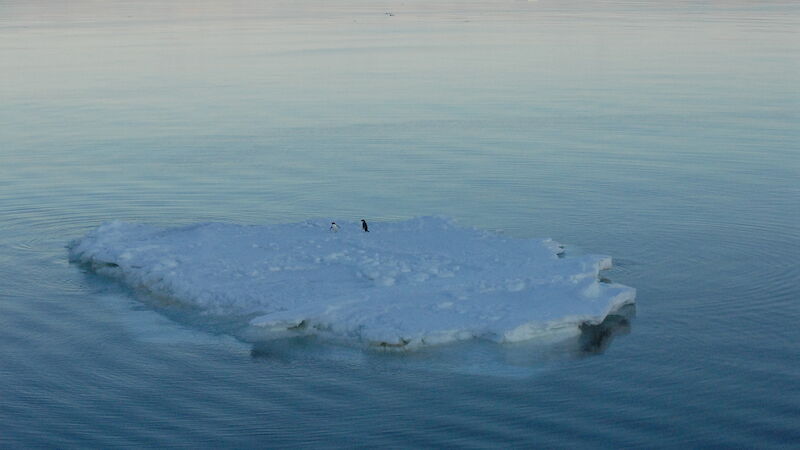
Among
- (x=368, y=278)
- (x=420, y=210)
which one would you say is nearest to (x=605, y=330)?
(x=368, y=278)

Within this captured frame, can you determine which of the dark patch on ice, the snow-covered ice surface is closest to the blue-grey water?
the dark patch on ice

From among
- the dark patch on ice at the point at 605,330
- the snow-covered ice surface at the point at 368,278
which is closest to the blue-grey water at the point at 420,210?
the dark patch on ice at the point at 605,330

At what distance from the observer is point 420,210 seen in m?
28.4

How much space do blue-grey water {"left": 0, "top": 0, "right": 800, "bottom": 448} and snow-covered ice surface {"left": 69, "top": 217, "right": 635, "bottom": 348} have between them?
542 millimetres

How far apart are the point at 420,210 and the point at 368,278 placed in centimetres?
714

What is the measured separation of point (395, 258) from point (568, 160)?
13621mm

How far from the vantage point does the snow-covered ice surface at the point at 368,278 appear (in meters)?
19.2

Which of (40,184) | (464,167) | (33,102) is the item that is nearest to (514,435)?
(464,167)

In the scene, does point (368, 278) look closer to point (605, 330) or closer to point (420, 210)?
point (605, 330)

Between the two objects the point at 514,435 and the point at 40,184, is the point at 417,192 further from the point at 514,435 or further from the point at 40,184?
the point at 514,435

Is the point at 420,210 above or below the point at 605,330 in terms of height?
above

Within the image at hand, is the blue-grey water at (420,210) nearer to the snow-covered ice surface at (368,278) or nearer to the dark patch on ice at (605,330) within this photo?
the dark patch on ice at (605,330)

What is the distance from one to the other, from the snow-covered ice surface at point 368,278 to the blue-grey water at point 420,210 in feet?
1.78

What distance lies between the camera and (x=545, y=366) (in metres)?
17.9
